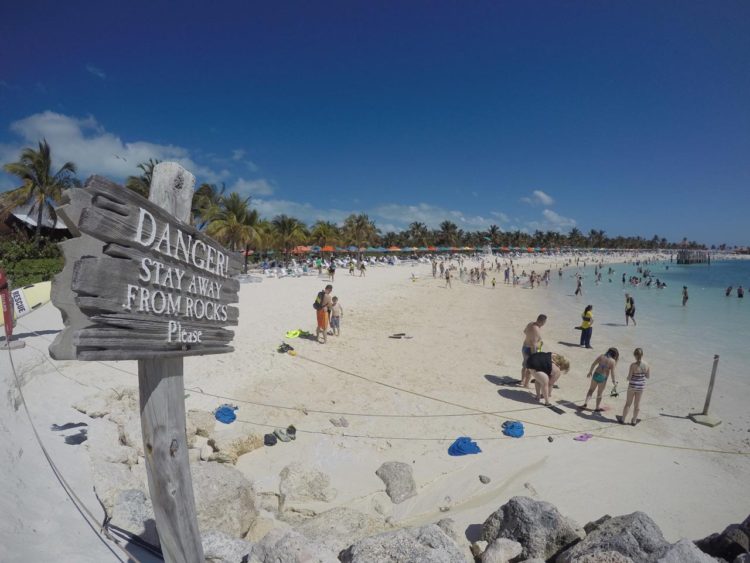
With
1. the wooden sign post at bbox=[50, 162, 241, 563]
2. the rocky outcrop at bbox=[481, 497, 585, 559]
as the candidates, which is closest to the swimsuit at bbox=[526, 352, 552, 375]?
the rocky outcrop at bbox=[481, 497, 585, 559]

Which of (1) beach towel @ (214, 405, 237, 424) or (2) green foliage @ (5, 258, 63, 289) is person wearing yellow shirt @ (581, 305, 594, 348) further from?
(2) green foliage @ (5, 258, 63, 289)

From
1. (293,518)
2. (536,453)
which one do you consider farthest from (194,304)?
(536,453)

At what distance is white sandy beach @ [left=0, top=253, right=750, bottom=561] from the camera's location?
4.42m

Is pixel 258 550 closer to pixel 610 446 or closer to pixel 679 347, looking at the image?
pixel 610 446

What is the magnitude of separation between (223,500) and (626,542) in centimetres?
396

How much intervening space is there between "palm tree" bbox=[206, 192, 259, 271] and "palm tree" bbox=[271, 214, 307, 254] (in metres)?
8.77

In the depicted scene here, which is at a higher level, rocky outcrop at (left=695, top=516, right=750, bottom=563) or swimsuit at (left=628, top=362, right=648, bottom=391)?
swimsuit at (left=628, top=362, right=648, bottom=391)

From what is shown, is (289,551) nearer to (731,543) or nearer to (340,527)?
(340,527)

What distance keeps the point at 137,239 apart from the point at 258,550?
9.04ft

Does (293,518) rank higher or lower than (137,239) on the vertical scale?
lower

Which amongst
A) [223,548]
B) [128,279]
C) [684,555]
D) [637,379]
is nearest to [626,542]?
[684,555]

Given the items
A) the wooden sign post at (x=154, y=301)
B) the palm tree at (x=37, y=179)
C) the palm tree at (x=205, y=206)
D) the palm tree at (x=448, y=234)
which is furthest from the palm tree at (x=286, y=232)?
the palm tree at (x=448, y=234)

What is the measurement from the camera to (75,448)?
15.3 feet

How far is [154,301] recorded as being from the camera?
1.99 meters
